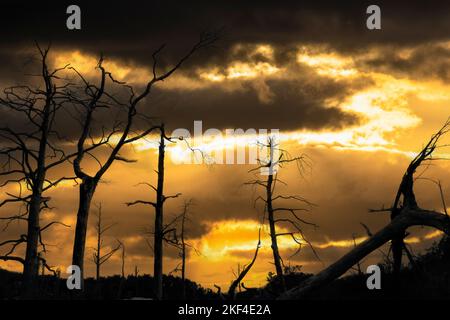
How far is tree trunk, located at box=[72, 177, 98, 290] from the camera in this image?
2239cm

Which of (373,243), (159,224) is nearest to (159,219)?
(159,224)

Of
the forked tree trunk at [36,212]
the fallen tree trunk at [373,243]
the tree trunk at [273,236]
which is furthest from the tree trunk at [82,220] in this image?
the fallen tree trunk at [373,243]

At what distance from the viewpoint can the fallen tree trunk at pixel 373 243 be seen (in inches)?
584

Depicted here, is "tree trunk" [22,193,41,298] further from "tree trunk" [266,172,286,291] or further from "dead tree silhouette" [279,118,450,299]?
"dead tree silhouette" [279,118,450,299]

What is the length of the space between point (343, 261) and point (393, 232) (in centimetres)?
148

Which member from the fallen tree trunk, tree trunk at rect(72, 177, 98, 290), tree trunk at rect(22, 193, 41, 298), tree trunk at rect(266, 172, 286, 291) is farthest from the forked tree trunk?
the fallen tree trunk

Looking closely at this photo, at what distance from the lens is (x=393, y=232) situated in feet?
50.9

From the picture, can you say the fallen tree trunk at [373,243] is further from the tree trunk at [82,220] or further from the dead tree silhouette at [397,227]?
the tree trunk at [82,220]

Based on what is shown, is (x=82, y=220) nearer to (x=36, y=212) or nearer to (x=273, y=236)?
(x=36, y=212)

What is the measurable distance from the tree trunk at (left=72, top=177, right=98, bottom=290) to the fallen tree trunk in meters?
10.1

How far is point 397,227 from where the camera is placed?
15.5 meters
